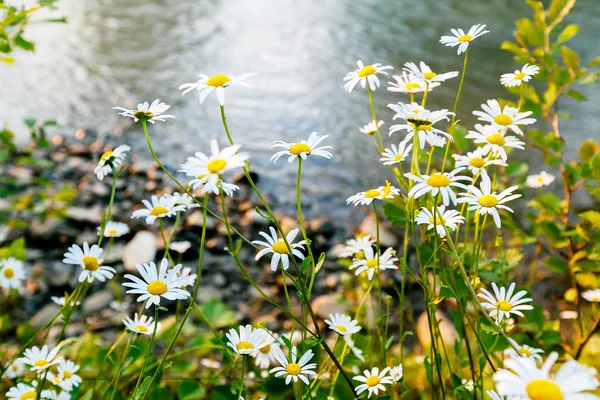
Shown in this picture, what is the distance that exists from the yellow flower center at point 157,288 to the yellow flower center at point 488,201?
433mm

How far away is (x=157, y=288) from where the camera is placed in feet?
2.33

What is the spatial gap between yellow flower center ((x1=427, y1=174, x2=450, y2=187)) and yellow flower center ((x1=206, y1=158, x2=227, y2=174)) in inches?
A: 10.8

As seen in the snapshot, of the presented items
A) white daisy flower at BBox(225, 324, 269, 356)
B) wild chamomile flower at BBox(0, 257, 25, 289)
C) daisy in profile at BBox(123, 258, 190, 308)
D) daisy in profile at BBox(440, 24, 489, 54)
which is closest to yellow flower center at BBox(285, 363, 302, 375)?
white daisy flower at BBox(225, 324, 269, 356)

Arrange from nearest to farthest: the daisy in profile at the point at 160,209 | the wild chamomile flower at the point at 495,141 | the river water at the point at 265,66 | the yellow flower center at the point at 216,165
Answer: the yellow flower center at the point at 216,165 < the wild chamomile flower at the point at 495,141 < the daisy in profile at the point at 160,209 < the river water at the point at 265,66

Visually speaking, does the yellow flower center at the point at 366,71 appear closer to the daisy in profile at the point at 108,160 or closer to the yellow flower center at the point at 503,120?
the yellow flower center at the point at 503,120

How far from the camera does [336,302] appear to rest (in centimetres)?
179

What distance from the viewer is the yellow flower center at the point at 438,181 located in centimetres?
70

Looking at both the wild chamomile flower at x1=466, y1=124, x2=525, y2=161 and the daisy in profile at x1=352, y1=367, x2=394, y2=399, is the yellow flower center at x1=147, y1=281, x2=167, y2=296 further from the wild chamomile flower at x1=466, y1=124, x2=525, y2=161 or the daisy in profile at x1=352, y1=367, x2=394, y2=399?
the wild chamomile flower at x1=466, y1=124, x2=525, y2=161

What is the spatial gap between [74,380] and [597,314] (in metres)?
1.03

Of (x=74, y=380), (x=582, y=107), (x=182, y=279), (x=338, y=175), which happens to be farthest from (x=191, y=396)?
(x=582, y=107)

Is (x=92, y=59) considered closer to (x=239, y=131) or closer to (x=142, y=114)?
(x=239, y=131)

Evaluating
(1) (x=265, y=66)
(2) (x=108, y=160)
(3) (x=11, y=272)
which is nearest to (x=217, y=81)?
(2) (x=108, y=160)

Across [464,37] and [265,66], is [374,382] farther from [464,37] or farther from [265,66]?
[265,66]

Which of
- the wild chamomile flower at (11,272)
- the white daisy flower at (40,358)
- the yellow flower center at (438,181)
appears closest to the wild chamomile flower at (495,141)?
the yellow flower center at (438,181)
